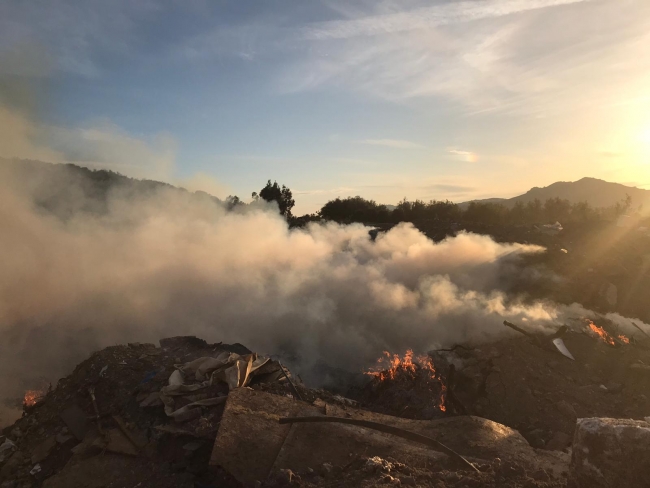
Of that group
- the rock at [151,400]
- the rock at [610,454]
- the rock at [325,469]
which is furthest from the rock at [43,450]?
the rock at [610,454]

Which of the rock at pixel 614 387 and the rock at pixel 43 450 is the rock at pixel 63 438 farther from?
the rock at pixel 614 387

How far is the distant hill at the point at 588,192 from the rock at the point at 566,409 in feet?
321

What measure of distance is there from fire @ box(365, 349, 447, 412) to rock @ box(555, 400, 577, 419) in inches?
91.3

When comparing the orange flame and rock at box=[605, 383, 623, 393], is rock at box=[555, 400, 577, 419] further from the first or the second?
the orange flame

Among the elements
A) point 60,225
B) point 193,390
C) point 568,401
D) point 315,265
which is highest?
point 60,225

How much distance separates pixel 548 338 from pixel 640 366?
6.71 feet

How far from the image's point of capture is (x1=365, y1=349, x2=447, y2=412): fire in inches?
353

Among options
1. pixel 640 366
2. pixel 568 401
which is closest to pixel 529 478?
pixel 568 401

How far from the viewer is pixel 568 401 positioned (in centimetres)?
850

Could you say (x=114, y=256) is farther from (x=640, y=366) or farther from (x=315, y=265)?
(x=640, y=366)

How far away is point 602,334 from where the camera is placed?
1154 cm

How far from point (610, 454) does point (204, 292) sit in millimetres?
11700

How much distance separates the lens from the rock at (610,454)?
3.54 m

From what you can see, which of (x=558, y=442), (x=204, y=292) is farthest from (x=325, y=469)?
(x=204, y=292)
